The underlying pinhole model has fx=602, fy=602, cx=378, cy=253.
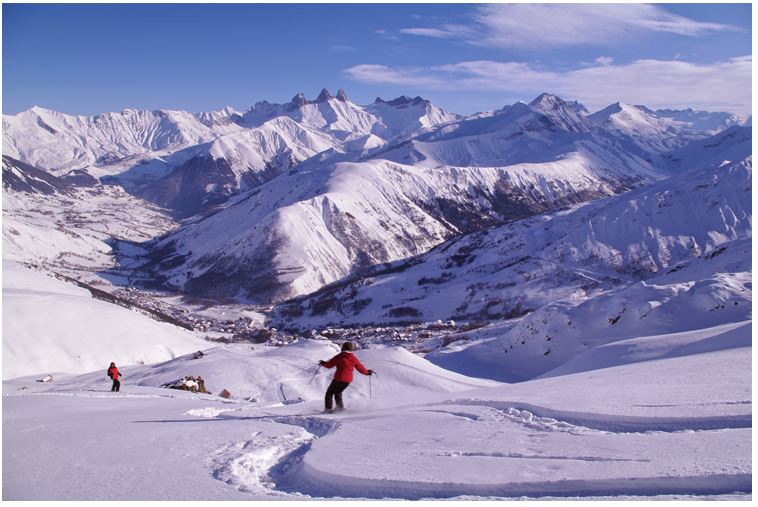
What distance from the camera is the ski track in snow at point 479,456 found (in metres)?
6.81

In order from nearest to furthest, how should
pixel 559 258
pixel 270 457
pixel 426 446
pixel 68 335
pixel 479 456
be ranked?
pixel 479 456 < pixel 426 446 < pixel 270 457 < pixel 68 335 < pixel 559 258

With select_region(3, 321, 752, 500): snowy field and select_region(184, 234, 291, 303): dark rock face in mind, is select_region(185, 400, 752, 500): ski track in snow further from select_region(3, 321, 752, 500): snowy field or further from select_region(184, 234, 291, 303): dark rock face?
select_region(184, 234, 291, 303): dark rock face

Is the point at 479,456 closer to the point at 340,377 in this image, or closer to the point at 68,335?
the point at 340,377

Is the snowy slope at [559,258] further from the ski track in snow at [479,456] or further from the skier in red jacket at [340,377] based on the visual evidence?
Result: the ski track in snow at [479,456]

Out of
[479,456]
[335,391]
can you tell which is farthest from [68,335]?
[479,456]

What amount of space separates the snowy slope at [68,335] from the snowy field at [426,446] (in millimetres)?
35960

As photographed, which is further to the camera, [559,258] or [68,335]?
[559,258]

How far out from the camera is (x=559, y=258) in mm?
119938

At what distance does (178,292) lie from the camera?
16938 cm

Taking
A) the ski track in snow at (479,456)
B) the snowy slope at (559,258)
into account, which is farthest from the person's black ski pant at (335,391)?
the snowy slope at (559,258)

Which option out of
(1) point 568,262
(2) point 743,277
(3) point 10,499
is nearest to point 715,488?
(3) point 10,499

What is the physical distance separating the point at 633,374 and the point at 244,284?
15666cm

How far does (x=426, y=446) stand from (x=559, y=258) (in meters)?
117

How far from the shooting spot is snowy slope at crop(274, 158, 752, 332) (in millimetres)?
111188
